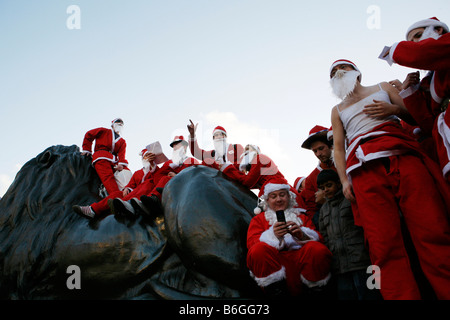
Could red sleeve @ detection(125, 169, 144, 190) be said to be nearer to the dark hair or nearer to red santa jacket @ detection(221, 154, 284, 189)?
red santa jacket @ detection(221, 154, 284, 189)

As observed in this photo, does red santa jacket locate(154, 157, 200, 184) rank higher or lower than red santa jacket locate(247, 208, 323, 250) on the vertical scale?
higher

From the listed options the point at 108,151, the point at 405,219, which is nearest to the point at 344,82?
the point at 405,219

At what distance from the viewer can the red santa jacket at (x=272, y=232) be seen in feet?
8.65

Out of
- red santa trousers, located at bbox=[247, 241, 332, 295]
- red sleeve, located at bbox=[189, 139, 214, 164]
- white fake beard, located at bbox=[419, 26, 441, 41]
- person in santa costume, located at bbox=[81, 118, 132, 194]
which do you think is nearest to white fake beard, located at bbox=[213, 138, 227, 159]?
red sleeve, located at bbox=[189, 139, 214, 164]

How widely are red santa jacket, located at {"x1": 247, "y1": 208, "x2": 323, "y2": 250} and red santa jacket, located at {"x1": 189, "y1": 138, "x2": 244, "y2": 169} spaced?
7.48 feet

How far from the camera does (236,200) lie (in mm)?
3410

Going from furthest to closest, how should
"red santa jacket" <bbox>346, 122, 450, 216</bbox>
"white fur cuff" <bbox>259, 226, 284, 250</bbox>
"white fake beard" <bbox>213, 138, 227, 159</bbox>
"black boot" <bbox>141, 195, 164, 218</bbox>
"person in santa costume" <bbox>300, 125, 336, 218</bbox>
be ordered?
"white fake beard" <bbox>213, 138, 227, 159</bbox>, "person in santa costume" <bbox>300, 125, 336, 218</bbox>, "black boot" <bbox>141, 195, 164, 218</bbox>, "white fur cuff" <bbox>259, 226, 284, 250</bbox>, "red santa jacket" <bbox>346, 122, 450, 216</bbox>

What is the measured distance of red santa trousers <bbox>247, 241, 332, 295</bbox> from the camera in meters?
2.47

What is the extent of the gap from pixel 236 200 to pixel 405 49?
1.95m

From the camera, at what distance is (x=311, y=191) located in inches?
167

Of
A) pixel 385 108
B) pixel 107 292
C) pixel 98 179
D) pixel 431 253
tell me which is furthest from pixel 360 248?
pixel 98 179

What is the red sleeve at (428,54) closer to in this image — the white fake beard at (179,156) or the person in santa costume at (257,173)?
the person in santa costume at (257,173)

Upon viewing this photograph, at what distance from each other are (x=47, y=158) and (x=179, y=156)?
79.4 inches
